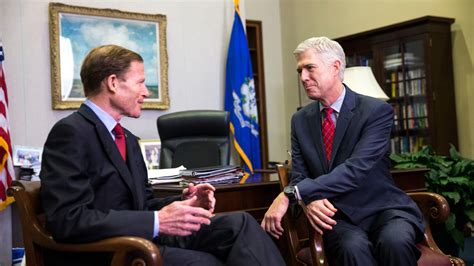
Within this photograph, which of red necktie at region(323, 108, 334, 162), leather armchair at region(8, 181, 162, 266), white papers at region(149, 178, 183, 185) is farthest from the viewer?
white papers at region(149, 178, 183, 185)

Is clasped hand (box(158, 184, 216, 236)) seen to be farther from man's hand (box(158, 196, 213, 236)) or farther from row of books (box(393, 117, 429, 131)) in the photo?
row of books (box(393, 117, 429, 131))

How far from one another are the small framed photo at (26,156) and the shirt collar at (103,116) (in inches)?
86.7

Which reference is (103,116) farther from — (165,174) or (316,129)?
(165,174)

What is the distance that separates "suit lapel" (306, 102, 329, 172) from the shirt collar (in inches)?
34.1

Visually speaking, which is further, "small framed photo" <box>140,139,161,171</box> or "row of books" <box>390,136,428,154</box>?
"row of books" <box>390,136,428,154</box>

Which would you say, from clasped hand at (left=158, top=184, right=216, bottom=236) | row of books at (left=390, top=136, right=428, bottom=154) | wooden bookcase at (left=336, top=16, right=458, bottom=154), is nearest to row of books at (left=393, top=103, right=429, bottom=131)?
wooden bookcase at (left=336, top=16, right=458, bottom=154)

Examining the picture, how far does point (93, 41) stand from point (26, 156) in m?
1.23

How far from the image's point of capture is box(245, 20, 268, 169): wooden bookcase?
285 inches

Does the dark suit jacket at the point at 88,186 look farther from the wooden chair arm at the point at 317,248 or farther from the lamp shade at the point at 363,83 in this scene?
the lamp shade at the point at 363,83

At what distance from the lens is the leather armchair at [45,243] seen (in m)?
1.45

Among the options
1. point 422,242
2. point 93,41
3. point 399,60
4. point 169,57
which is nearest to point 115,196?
point 422,242

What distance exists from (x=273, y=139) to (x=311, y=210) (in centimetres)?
535

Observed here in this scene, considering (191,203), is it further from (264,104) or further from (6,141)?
(264,104)

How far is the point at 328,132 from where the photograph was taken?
2291mm
